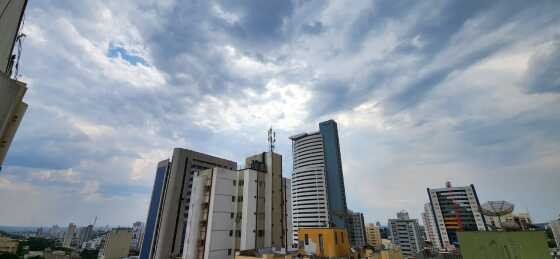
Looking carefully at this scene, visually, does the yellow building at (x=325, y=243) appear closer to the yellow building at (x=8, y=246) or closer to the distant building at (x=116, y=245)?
the distant building at (x=116, y=245)

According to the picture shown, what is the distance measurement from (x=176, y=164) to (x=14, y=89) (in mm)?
58597

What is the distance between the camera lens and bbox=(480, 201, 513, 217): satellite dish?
17188mm

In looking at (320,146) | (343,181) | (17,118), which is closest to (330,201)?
(343,181)

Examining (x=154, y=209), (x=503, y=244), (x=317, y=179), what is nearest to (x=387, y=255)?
(x=503, y=244)

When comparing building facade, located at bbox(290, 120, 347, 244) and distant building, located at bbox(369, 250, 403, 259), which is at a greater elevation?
building facade, located at bbox(290, 120, 347, 244)

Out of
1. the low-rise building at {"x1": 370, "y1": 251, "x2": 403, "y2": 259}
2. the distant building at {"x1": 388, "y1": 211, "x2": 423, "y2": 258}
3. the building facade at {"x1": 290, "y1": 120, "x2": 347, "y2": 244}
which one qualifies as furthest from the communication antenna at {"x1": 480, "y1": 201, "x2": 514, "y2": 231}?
the distant building at {"x1": 388, "y1": 211, "x2": 423, "y2": 258}

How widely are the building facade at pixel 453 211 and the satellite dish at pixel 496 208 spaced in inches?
4961

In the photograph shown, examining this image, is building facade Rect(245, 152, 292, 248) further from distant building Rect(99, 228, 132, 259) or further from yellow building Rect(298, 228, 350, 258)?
distant building Rect(99, 228, 132, 259)

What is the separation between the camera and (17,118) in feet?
25.7

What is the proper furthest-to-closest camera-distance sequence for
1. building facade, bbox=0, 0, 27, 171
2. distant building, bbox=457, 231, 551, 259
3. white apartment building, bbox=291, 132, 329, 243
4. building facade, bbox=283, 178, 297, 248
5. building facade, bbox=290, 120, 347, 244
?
building facade, bbox=290, 120, 347, 244
white apartment building, bbox=291, 132, 329, 243
building facade, bbox=283, 178, 297, 248
distant building, bbox=457, 231, 551, 259
building facade, bbox=0, 0, 27, 171

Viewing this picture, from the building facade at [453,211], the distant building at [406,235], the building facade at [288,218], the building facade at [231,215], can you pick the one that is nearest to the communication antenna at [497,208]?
the building facade at [231,215]

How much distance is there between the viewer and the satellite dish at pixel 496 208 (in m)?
17.2

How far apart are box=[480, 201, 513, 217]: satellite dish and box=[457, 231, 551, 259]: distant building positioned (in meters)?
2.90

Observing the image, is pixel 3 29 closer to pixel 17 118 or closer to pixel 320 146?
pixel 17 118
